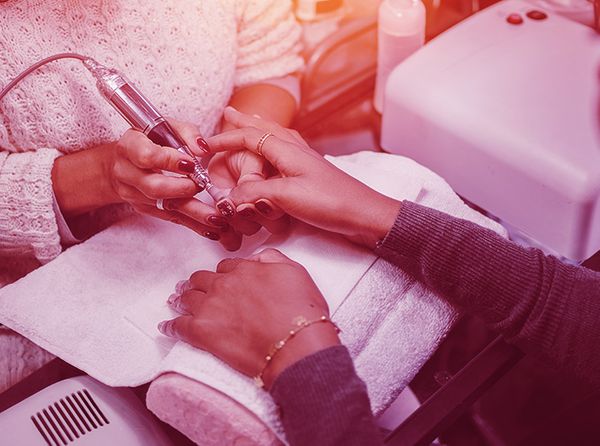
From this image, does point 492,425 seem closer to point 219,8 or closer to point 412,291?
point 412,291

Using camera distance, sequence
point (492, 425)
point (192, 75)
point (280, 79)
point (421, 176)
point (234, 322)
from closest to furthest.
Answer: point (234, 322) → point (421, 176) → point (192, 75) → point (280, 79) → point (492, 425)

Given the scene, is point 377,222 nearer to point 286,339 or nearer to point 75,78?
point 286,339

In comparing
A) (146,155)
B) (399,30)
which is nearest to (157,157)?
(146,155)

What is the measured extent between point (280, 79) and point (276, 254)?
52cm

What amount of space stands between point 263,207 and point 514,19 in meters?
0.67

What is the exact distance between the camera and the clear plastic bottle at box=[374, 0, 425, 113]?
1.22 metres

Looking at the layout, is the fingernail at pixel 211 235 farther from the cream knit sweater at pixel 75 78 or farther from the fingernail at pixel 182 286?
the cream knit sweater at pixel 75 78

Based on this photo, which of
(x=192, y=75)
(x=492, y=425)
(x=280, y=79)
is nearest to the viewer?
(x=192, y=75)

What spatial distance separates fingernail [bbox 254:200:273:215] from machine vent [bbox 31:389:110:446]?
336 mm

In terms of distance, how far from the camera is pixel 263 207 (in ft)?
2.87

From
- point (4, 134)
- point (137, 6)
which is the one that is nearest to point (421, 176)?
point (137, 6)

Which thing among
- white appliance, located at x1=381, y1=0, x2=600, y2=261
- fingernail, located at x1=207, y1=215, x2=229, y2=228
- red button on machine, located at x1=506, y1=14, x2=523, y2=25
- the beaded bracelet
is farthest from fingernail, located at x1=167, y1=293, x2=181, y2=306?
red button on machine, located at x1=506, y1=14, x2=523, y2=25

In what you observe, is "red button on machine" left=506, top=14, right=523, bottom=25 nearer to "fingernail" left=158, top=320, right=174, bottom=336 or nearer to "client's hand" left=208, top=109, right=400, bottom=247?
"client's hand" left=208, top=109, right=400, bottom=247

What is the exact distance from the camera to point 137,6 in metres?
1.03
